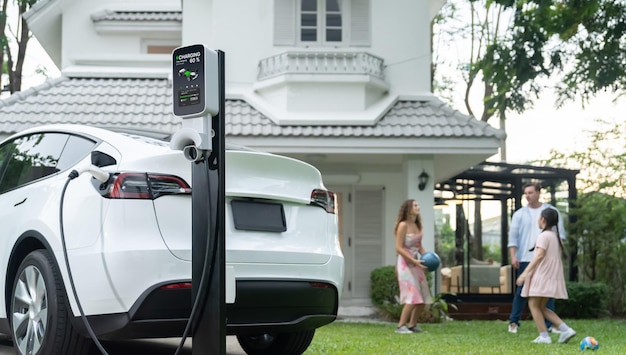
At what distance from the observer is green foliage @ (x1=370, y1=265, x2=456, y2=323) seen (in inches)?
497

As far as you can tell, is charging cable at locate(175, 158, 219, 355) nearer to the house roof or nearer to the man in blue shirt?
the man in blue shirt

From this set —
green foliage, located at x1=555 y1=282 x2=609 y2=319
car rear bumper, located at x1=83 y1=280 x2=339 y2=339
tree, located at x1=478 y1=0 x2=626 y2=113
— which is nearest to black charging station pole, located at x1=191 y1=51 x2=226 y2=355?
car rear bumper, located at x1=83 y1=280 x2=339 y2=339

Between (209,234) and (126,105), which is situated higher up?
(126,105)

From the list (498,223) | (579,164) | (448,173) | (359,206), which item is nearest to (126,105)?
(359,206)

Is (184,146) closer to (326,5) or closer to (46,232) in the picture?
(46,232)

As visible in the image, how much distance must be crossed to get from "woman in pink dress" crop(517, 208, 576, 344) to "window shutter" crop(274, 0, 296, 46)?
256 inches

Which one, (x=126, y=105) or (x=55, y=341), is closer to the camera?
(x=55, y=341)

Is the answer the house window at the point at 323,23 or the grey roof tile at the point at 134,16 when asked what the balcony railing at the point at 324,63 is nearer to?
the house window at the point at 323,23

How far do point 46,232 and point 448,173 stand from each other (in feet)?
36.0

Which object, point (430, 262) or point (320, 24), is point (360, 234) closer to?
point (320, 24)

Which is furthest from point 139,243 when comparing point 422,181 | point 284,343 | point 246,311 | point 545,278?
point 422,181

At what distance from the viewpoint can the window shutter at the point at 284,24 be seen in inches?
562

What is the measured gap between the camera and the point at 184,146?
14.7 feet

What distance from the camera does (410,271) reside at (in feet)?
33.4
